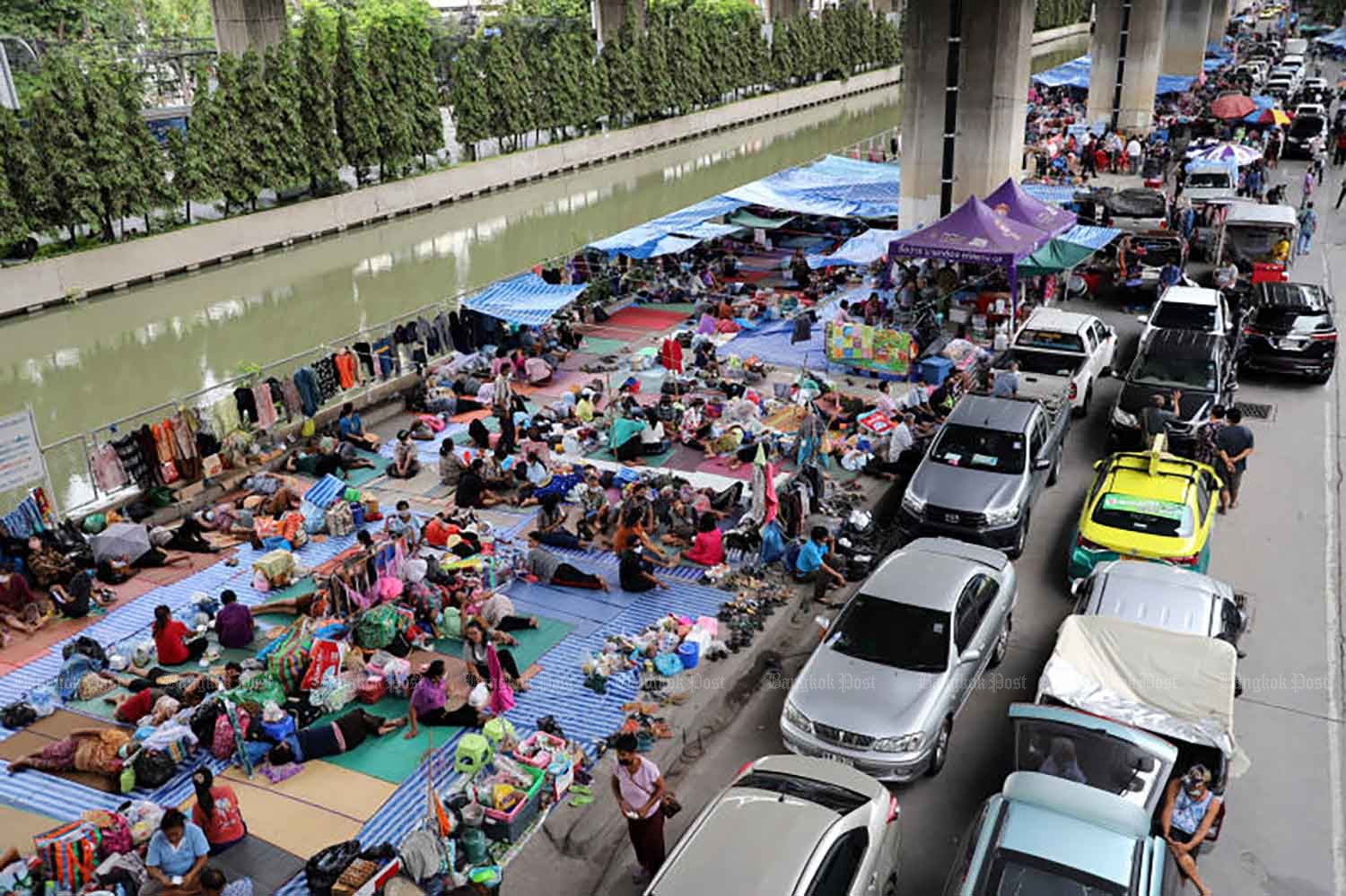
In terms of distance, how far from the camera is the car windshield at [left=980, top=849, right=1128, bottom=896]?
264 inches

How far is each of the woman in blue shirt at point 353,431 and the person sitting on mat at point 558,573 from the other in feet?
19.0

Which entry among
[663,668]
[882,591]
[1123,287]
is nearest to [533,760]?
[663,668]

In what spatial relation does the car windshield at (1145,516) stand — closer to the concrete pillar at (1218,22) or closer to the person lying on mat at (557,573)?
the person lying on mat at (557,573)

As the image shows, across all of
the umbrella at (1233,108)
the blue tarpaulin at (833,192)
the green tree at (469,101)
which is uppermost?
the green tree at (469,101)

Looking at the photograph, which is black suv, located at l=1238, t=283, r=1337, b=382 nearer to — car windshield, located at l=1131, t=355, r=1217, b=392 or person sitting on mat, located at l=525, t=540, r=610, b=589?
car windshield, located at l=1131, t=355, r=1217, b=392

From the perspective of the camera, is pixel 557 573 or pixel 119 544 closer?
pixel 557 573

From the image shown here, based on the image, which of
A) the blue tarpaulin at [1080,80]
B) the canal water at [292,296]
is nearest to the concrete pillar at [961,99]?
the canal water at [292,296]

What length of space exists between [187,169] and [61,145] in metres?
4.29

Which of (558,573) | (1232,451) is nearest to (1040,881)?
(558,573)

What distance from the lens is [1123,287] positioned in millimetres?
25203

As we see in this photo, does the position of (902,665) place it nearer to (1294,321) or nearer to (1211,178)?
(1294,321)

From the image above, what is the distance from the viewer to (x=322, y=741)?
1033 centimetres

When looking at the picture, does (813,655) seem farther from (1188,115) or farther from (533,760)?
(1188,115)

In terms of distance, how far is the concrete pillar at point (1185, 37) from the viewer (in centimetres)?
6122
